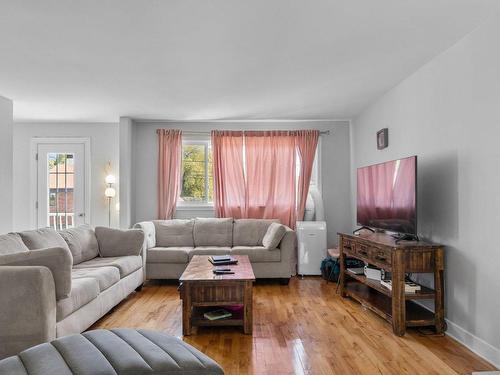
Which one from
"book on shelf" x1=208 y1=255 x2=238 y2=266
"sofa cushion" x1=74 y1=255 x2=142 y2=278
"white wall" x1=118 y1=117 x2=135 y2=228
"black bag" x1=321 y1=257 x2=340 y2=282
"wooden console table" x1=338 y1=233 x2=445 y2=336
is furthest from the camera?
"white wall" x1=118 y1=117 x2=135 y2=228

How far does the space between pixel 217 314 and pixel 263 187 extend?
281cm

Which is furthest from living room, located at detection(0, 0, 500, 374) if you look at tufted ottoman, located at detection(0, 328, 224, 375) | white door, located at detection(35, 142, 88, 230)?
white door, located at detection(35, 142, 88, 230)

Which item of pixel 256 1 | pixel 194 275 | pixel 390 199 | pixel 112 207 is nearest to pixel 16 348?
pixel 194 275

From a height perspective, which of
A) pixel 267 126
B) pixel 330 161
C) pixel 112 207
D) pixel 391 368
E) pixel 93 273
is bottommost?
pixel 391 368

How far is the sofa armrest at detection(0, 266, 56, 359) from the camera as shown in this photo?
7.47 ft

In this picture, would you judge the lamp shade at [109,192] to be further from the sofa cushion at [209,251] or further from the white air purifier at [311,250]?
the white air purifier at [311,250]

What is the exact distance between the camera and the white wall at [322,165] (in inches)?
225

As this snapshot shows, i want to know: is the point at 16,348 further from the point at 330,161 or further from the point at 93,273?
the point at 330,161

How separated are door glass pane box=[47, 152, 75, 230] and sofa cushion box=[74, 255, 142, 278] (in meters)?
2.21

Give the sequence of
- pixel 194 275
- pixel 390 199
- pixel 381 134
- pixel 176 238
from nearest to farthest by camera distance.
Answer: pixel 194 275
pixel 390 199
pixel 381 134
pixel 176 238

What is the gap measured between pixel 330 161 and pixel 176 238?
2728 millimetres

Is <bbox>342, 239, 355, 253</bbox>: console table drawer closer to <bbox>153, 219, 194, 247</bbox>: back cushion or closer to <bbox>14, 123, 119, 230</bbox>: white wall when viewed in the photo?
<bbox>153, 219, 194, 247</bbox>: back cushion

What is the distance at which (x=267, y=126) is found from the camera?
5.82 metres

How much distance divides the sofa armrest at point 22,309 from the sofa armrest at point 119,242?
1946 millimetres
